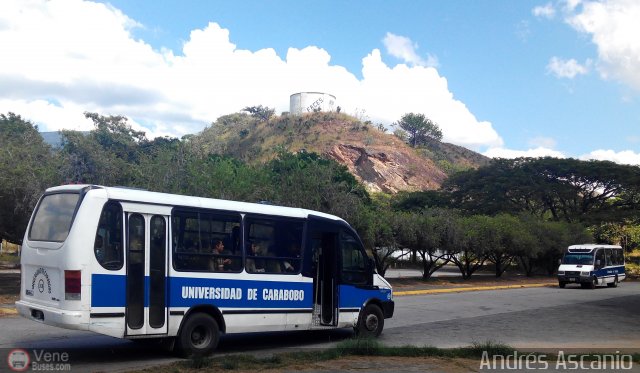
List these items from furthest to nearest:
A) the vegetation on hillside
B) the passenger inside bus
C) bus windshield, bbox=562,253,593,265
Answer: bus windshield, bbox=562,253,593,265 → the vegetation on hillside → the passenger inside bus

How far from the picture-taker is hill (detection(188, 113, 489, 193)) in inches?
3824

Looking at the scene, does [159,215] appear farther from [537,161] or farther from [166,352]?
[537,161]

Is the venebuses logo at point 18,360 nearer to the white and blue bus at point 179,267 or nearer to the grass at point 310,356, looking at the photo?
the white and blue bus at point 179,267

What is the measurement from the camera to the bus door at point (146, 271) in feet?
30.2

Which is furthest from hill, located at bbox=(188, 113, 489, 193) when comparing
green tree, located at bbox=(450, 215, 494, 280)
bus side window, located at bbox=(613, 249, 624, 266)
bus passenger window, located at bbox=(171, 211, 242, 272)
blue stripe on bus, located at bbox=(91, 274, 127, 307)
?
blue stripe on bus, located at bbox=(91, 274, 127, 307)

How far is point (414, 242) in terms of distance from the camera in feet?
98.0

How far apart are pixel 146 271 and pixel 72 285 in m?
1.13

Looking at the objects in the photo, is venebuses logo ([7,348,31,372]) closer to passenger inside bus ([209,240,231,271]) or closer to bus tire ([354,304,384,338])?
passenger inside bus ([209,240,231,271])

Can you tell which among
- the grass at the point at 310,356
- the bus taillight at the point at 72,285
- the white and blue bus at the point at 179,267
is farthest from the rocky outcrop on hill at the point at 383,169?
the bus taillight at the point at 72,285

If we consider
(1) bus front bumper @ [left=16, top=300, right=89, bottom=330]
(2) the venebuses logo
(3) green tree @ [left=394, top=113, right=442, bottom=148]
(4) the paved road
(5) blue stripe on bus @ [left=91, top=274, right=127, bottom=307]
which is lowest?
(4) the paved road

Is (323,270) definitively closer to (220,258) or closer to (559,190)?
(220,258)

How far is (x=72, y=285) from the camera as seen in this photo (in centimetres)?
866

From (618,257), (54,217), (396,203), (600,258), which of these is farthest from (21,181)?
(396,203)

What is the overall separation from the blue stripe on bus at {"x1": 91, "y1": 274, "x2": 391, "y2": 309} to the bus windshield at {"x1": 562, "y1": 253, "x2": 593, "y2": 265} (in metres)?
25.6
